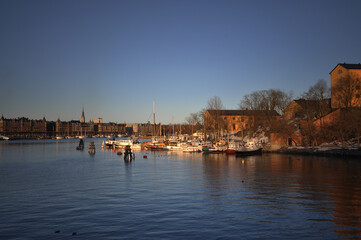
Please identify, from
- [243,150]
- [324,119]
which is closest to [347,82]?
[324,119]

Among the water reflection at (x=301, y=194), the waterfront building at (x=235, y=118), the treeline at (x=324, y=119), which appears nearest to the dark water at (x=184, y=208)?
the water reflection at (x=301, y=194)

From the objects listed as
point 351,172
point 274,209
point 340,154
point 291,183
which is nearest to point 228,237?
point 274,209

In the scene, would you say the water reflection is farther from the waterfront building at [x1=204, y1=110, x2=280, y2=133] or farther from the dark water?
the waterfront building at [x1=204, y1=110, x2=280, y2=133]

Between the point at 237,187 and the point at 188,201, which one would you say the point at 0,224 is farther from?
the point at 237,187

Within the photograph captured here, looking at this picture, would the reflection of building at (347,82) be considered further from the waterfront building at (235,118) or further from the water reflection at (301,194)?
the water reflection at (301,194)

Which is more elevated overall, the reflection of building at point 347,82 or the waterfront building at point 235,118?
the reflection of building at point 347,82

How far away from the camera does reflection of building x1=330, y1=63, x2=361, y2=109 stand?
262 feet

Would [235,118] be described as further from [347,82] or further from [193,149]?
[347,82]

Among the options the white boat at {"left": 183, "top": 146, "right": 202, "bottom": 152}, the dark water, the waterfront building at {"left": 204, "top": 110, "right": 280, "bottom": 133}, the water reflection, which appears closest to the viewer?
the dark water

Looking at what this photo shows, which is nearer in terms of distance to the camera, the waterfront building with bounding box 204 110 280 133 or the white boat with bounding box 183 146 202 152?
the white boat with bounding box 183 146 202 152

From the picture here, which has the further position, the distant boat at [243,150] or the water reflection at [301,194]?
the distant boat at [243,150]

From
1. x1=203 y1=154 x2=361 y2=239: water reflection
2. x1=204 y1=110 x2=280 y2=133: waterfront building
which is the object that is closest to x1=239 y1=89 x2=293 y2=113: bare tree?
x1=204 y1=110 x2=280 y2=133: waterfront building

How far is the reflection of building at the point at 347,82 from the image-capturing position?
79775 mm

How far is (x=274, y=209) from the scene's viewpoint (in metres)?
22.8
